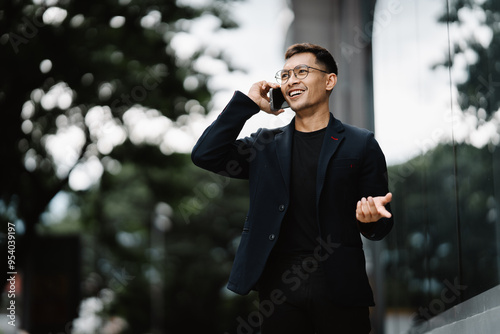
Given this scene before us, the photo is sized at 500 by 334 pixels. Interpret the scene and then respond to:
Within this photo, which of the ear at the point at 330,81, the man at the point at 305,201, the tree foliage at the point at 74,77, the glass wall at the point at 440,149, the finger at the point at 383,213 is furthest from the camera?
the tree foliage at the point at 74,77

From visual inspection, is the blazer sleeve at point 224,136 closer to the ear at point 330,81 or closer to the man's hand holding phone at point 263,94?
the man's hand holding phone at point 263,94

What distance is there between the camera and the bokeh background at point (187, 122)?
4.13m

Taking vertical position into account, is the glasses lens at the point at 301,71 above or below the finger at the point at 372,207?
above

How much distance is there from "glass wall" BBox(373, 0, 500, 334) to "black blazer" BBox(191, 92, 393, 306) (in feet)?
2.52

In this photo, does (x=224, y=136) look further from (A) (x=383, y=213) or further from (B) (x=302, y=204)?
(A) (x=383, y=213)

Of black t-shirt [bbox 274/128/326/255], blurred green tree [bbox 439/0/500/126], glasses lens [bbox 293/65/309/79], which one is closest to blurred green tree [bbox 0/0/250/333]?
blurred green tree [bbox 439/0/500/126]

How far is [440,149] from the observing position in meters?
4.82

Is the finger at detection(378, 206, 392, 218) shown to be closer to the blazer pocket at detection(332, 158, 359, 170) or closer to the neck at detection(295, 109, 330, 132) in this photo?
the blazer pocket at detection(332, 158, 359, 170)

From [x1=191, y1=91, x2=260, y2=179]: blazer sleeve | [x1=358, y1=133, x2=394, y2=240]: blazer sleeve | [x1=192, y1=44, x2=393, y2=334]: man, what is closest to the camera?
[x1=192, y1=44, x2=393, y2=334]: man

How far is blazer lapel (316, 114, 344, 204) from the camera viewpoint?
2.70 meters

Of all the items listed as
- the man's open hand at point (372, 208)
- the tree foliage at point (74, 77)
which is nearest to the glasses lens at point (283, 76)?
the man's open hand at point (372, 208)

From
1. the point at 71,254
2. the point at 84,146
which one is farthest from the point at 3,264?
the point at 84,146

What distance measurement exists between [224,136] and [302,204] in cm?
43

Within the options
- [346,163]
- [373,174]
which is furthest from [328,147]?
[373,174]
